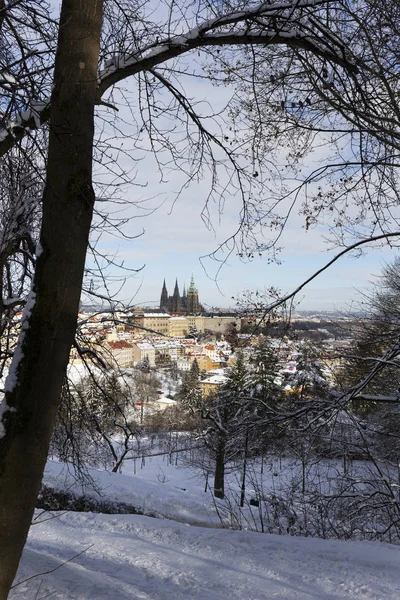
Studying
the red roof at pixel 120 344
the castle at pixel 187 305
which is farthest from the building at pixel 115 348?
the castle at pixel 187 305

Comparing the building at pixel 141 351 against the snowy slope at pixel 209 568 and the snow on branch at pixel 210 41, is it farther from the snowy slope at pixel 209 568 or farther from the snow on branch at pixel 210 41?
the snow on branch at pixel 210 41

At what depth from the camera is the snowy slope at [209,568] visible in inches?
139

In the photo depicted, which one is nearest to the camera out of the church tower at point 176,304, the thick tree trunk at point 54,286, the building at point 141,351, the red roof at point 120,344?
the thick tree trunk at point 54,286

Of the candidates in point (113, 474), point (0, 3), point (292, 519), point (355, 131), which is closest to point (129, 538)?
point (292, 519)

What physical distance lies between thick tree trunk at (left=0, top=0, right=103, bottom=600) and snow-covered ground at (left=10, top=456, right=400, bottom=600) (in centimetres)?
165

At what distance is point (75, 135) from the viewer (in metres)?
1.91

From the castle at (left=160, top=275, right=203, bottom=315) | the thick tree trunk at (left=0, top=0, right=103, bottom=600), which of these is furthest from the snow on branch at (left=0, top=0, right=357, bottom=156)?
the castle at (left=160, top=275, right=203, bottom=315)

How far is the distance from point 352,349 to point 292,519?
371 centimetres

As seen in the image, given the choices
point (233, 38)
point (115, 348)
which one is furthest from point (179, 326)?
point (233, 38)

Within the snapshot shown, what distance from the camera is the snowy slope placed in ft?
11.6

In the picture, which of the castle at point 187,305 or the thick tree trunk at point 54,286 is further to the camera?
the castle at point 187,305

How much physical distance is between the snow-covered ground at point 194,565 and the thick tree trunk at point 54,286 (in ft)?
5.41

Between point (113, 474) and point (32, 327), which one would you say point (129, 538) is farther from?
point (113, 474)

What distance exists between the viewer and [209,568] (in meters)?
4.47
